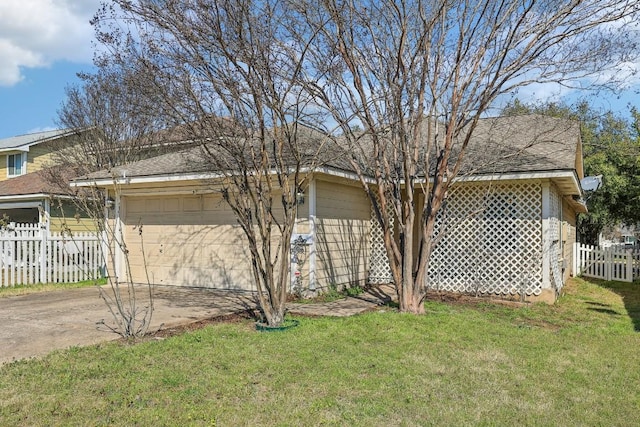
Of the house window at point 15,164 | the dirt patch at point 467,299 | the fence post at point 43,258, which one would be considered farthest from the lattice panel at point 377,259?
the house window at point 15,164

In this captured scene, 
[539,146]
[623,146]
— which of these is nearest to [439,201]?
[539,146]

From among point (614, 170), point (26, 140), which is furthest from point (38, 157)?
point (614, 170)

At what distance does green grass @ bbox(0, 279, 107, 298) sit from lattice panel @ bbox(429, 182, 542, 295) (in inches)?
330

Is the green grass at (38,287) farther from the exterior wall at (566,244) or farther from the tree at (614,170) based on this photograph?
the tree at (614,170)

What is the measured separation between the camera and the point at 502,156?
8625 millimetres

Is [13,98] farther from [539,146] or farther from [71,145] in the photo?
[539,146]

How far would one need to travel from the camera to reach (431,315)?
7.93 m

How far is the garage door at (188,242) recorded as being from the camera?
10992 mm

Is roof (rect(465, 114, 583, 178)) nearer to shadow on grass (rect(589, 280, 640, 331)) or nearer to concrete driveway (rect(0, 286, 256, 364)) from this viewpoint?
shadow on grass (rect(589, 280, 640, 331))

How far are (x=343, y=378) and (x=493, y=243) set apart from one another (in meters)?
6.69

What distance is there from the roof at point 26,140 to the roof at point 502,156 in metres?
10.3

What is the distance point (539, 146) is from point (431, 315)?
5.57 metres

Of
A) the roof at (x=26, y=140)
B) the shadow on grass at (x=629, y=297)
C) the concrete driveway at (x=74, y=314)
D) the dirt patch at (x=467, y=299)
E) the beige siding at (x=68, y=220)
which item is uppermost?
the roof at (x=26, y=140)

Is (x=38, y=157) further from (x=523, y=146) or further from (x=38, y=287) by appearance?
(x=523, y=146)
